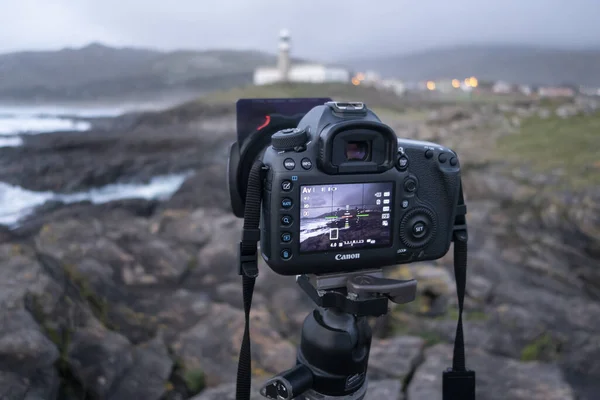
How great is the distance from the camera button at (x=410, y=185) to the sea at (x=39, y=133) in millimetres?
3538

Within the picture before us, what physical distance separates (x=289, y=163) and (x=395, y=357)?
186cm

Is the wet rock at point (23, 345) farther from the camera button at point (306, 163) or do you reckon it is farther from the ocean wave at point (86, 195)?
the ocean wave at point (86, 195)

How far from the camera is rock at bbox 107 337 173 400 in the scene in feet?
7.68

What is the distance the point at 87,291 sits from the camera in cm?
315

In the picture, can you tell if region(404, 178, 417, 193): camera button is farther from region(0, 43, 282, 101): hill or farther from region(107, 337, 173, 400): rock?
region(0, 43, 282, 101): hill

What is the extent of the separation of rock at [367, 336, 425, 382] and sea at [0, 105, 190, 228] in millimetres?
3031

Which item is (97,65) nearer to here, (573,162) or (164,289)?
(164,289)

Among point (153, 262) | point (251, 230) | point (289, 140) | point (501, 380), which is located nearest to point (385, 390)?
point (501, 380)

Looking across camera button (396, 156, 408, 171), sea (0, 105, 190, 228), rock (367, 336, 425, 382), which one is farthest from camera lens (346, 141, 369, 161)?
sea (0, 105, 190, 228)

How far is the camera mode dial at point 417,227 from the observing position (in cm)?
128

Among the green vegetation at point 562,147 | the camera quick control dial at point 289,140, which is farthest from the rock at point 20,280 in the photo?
the green vegetation at point 562,147

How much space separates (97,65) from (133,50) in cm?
45

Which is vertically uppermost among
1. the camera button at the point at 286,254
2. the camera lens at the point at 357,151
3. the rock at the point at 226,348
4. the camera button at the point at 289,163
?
the camera lens at the point at 357,151

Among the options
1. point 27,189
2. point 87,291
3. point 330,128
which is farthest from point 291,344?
point 27,189
